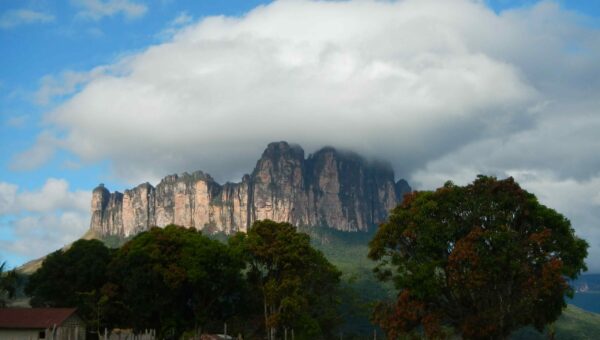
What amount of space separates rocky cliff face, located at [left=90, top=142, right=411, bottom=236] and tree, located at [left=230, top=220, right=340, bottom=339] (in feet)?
431

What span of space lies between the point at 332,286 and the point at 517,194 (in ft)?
77.3

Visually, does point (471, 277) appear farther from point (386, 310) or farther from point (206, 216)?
point (206, 216)

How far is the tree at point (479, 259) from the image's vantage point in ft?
104

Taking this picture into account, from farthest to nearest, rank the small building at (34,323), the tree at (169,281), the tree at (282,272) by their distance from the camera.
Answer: the tree at (282,272) → the tree at (169,281) → the small building at (34,323)

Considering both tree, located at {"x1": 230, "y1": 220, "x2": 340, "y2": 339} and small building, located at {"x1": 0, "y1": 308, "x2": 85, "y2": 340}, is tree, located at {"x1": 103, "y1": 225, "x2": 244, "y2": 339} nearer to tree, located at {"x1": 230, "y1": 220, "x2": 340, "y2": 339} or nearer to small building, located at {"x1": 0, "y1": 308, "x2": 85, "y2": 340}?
tree, located at {"x1": 230, "y1": 220, "x2": 340, "y2": 339}

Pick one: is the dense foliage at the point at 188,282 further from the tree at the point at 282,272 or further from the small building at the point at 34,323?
the small building at the point at 34,323

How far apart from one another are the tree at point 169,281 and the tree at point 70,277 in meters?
1.96

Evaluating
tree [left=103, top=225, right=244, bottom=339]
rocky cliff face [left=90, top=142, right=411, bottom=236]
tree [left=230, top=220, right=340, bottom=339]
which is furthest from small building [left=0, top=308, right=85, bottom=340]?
rocky cliff face [left=90, top=142, right=411, bottom=236]

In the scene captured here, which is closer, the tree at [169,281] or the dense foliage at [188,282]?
the tree at [169,281]

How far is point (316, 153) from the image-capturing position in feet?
650

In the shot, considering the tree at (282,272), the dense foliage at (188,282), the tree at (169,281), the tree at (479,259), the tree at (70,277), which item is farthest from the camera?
the tree at (70,277)

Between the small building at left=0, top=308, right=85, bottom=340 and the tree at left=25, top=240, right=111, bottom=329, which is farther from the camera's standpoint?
the tree at left=25, top=240, right=111, bottom=329

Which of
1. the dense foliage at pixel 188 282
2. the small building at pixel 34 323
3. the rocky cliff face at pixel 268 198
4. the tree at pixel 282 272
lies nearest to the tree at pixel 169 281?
the dense foliage at pixel 188 282

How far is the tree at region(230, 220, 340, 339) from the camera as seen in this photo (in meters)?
45.8
